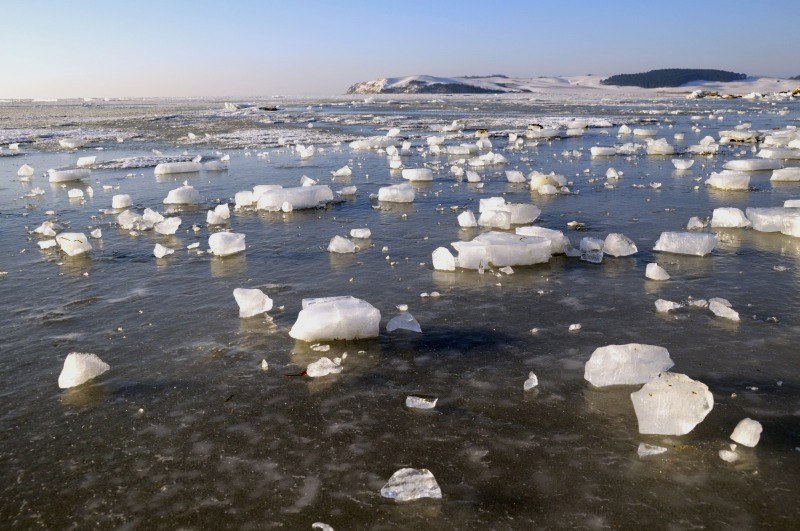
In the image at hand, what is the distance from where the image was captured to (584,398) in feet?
7.83

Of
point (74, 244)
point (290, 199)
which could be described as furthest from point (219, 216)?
point (74, 244)

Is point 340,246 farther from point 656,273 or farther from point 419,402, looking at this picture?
point 419,402

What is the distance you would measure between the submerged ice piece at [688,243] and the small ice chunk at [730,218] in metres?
0.97

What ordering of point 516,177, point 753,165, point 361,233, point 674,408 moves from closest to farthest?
point 674,408 < point 361,233 < point 516,177 < point 753,165

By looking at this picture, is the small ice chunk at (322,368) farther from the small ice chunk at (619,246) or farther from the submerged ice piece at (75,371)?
the small ice chunk at (619,246)

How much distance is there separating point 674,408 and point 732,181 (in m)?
6.50

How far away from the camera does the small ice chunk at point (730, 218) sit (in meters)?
5.34

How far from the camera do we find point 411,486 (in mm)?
1826

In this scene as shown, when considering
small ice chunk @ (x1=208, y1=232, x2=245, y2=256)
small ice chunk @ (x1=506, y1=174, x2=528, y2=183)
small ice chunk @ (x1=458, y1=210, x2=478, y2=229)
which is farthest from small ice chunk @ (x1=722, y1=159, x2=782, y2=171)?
small ice chunk @ (x1=208, y1=232, x2=245, y2=256)

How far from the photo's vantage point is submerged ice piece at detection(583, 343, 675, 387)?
2.49 m

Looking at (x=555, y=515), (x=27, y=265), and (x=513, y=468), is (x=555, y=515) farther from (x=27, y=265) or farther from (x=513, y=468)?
(x=27, y=265)

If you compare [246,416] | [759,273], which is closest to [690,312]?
[759,273]

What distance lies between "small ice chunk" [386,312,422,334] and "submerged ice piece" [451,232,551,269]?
4.08 ft

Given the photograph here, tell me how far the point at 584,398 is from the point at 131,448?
1854 millimetres
